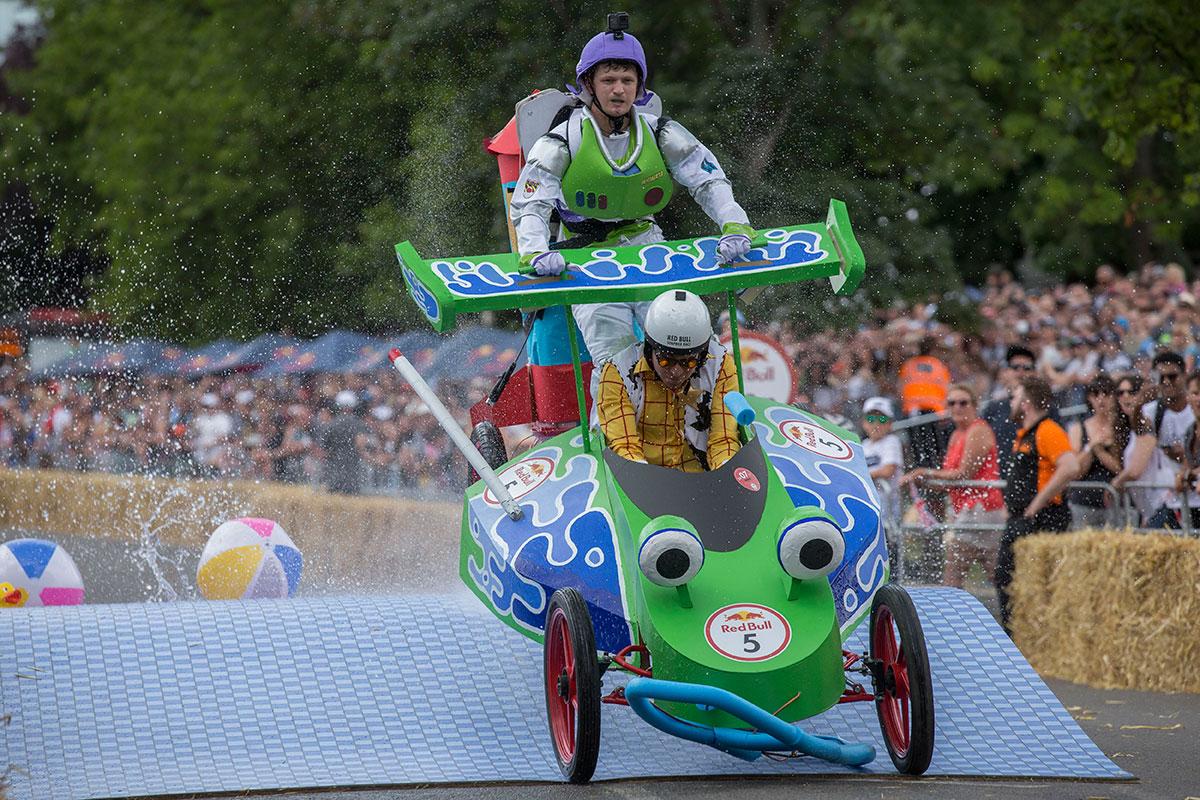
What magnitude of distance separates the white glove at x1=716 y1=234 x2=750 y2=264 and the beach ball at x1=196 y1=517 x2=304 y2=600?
3797 millimetres

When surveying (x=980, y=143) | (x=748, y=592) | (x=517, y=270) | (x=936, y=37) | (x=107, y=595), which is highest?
(x=936, y=37)

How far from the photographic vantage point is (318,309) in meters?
26.5

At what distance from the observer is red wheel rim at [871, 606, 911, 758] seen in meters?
6.55

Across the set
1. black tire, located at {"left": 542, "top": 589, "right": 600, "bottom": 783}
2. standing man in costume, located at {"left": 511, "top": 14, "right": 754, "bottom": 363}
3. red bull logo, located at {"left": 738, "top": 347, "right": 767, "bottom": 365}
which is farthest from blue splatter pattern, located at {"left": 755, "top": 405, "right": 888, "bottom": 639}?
red bull logo, located at {"left": 738, "top": 347, "right": 767, "bottom": 365}

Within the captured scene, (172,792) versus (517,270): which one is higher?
(517,270)

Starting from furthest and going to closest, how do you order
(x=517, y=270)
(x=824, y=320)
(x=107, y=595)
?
(x=824, y=320) → (x=107, y=595) → (x=517, y=270)

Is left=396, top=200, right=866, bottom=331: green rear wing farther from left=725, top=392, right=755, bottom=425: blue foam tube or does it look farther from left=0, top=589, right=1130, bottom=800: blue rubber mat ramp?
left=0, top=589, right=1130, bottom=800: blue rubber mat ramp

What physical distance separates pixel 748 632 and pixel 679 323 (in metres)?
1.21

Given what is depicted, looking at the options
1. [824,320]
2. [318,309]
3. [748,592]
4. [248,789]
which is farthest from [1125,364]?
[318,309]

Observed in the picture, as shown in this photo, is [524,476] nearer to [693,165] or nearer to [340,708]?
[340,708]

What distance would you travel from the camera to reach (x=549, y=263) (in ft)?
23.8

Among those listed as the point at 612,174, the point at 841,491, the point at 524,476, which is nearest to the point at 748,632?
the point at 841,491

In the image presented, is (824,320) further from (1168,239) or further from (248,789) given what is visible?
(248,789)

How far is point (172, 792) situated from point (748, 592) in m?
2.12
